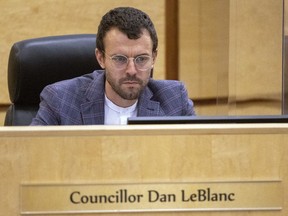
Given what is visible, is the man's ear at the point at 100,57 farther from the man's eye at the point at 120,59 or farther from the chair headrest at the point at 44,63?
the chair headrest at the point at 44,63

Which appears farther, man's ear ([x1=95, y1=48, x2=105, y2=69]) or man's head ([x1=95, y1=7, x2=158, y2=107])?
man's ear ([x1=95, y1=48, x2=105, y2=69])

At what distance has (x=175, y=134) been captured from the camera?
1678 millimetres

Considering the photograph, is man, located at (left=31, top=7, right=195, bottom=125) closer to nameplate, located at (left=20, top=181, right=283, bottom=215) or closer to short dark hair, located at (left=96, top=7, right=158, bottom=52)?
short dark hair, located at (left=96, top=7, right=158, bottom=52)

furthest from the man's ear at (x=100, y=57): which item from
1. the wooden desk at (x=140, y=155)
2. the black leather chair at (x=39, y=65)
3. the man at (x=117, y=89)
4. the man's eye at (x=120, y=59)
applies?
the wooden desk at (x=140, y=155)

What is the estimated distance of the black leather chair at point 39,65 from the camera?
2.69 meters

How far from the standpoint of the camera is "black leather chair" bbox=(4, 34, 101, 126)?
269 cm

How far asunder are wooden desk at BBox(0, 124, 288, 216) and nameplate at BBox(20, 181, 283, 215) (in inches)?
0.5

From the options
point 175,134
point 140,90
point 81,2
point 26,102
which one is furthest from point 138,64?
point 81,2

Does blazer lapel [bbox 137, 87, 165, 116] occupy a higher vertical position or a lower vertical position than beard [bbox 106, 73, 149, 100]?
lower

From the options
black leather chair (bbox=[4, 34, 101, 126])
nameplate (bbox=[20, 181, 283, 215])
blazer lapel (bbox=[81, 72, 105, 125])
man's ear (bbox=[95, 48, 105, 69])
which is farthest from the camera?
black leather chair (bbox=[4, 34, 101, 126])

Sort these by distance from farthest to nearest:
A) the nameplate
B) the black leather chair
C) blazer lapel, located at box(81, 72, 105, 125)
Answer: the black leather chair < blazer lapel, located at box(81, 72, 105, 125) < the nameplate

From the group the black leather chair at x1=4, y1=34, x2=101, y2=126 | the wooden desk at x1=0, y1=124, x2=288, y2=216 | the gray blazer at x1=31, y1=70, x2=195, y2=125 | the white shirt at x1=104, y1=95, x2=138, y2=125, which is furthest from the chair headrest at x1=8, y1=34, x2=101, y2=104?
the wooden desk at x1=0, y1=124, x2=288, y2=216

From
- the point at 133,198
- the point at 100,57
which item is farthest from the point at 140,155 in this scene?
the point at 100,57

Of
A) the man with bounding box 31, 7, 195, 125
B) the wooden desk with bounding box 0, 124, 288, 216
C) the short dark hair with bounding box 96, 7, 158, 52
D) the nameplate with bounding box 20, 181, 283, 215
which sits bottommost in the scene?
the nameplate with bounding box 20, 181, 283, 215
